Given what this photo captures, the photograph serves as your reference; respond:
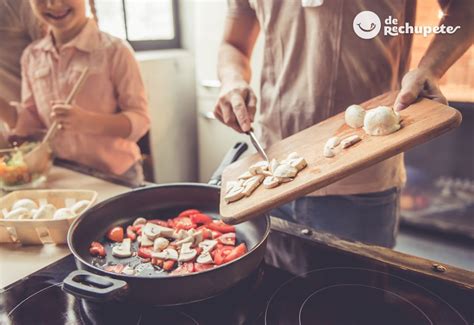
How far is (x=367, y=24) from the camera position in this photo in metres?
0.63

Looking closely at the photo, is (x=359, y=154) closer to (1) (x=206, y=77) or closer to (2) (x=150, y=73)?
(1) (x=206, y=77)

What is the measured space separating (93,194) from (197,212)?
0.67 ft

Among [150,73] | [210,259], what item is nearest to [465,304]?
[210,259]

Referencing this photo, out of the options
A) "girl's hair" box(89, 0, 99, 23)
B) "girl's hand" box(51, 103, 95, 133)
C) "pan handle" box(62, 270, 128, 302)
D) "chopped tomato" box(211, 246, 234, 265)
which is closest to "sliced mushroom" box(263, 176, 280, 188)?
"chopped tomato" box(211, 246, 234, 265)

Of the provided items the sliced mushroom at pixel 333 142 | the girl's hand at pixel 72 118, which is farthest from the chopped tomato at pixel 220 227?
the girl's hand at pixel 72 118

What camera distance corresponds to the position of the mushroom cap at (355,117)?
1.93 feet

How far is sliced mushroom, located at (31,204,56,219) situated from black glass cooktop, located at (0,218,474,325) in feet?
0.40

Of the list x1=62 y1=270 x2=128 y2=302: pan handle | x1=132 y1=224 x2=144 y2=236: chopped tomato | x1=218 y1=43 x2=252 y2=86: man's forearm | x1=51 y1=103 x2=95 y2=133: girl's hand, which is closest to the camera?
x1=62 y1=270 x2=128 y2=302: pan handle

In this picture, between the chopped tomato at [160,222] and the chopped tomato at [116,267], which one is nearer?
the chopped tomato at [116,267]

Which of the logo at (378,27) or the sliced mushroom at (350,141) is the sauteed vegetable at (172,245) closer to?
the sliced mushroom at (350,141)

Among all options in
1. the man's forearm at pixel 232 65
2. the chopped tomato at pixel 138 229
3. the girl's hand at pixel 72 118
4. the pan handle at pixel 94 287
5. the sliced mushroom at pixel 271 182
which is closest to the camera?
the pan handle at pixel 94 287

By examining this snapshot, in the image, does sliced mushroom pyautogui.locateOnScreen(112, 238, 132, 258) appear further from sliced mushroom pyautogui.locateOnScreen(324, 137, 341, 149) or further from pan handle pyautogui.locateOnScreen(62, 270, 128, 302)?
sliced mushroom pyautogui.locateOnScreen(324, 137, 341, 149)

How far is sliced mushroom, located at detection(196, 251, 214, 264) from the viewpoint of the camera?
56 centimetres

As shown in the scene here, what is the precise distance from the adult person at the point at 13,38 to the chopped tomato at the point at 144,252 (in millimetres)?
517
